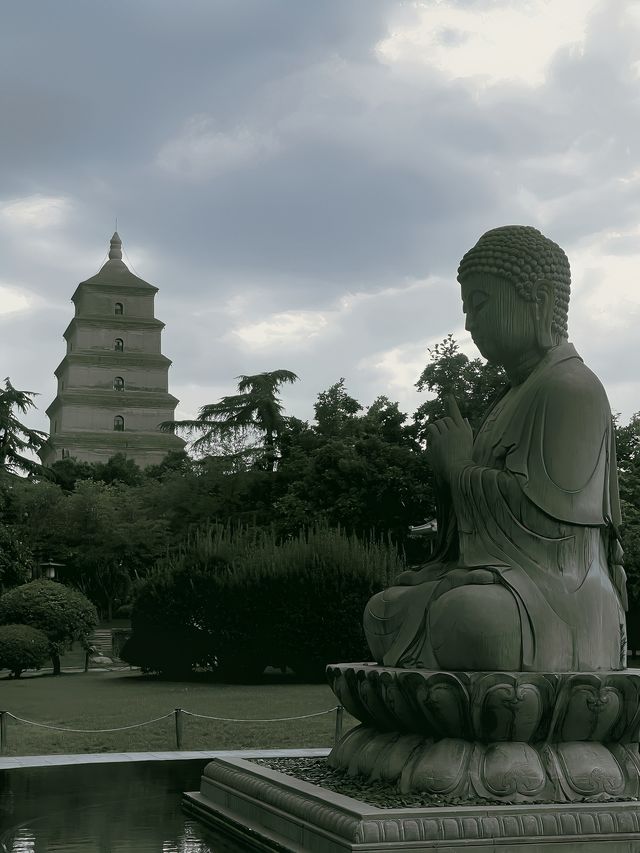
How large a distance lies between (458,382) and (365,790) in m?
24.0

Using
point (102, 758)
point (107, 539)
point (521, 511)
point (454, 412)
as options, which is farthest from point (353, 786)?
point (107, 539)

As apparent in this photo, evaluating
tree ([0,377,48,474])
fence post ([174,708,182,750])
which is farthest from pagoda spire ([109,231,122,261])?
fence post ([174,708,182,750])

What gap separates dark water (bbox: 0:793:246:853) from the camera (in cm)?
645

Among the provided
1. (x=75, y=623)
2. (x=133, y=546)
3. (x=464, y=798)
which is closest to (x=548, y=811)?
(x=464, y=798)

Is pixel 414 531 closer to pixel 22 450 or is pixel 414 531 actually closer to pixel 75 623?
pixel 75 623

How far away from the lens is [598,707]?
6.06 metres

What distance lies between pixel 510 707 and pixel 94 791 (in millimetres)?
4277

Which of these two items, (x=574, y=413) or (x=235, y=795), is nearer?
(x=574, y=413)

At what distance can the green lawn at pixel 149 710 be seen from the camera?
14.3m

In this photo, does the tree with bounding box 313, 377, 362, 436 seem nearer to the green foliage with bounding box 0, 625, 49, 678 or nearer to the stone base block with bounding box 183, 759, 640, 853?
the green foliage with bounding box 0, 625, 49, 678

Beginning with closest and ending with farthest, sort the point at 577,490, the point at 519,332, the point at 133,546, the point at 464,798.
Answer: the point at 464,798 < the point at 577,490 < the point at 519,332 < the point at 133,546

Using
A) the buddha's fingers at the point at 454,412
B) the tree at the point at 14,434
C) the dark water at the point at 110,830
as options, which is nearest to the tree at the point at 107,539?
the tree at the point at 14,434

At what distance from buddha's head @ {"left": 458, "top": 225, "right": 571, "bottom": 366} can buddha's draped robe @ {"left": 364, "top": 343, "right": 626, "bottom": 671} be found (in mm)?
232

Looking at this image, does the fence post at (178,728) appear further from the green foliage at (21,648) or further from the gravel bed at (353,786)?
the green foliage at (21,648)
